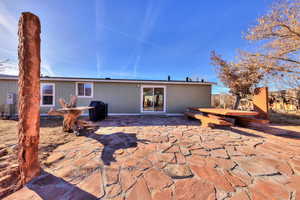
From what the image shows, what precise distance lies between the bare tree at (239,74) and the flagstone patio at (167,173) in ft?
16.3

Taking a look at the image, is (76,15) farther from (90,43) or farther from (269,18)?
(269,18)

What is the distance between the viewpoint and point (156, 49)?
33.5ft

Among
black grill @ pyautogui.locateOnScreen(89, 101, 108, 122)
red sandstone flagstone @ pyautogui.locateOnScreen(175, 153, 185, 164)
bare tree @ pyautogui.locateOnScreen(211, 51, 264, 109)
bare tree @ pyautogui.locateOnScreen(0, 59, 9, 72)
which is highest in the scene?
bare tree @ pyautogui.locateOnScreen(0, 59, 9, 72)

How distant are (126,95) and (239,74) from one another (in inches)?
302

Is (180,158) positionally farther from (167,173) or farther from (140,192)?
(140,192)

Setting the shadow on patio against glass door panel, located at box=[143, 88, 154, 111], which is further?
glass door panel, located at box=[143, 88, 154, 111]

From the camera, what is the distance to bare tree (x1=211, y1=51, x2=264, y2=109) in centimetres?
612

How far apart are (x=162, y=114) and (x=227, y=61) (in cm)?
575

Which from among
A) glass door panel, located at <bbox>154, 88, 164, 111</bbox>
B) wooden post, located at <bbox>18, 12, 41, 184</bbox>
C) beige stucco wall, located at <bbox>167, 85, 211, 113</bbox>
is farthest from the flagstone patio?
glass door panel, located at <bbox>154, 88, 164, 111</bbox>

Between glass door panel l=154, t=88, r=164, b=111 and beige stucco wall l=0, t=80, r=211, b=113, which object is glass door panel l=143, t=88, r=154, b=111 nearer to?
glass door panel l=154, t=88, r=164, b=111

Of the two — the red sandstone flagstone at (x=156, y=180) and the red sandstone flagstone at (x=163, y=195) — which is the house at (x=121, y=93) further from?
the red sandstone flagstone at (x=163, y=195)

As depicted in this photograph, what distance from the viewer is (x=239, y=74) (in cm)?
720

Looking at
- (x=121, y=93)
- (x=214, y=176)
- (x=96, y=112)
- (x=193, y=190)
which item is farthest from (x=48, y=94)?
(x=214, y=176)

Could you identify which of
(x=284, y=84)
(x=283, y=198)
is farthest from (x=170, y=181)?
(x=284, y=84)
